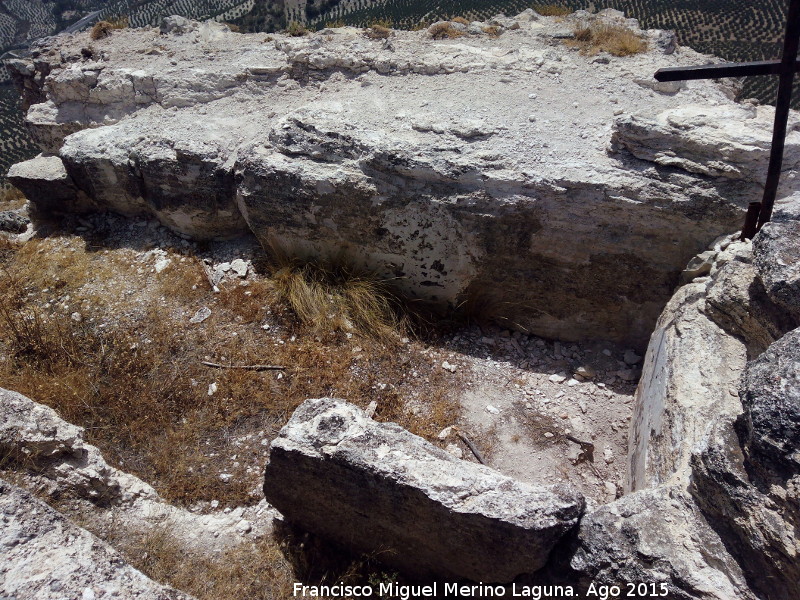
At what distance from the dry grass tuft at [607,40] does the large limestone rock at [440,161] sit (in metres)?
0.13

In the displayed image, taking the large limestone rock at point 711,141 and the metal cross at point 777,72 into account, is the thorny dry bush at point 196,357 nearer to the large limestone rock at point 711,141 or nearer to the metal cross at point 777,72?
the large limestone rock at point 711,141

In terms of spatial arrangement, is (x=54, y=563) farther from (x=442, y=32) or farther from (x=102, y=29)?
(x=102, y=29)

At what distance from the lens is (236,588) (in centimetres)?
301

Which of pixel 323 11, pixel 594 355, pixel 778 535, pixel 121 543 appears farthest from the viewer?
pixel 323 11

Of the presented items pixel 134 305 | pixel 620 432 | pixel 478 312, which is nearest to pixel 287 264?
pixel 134 305

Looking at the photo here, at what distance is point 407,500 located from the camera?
9.09 ft

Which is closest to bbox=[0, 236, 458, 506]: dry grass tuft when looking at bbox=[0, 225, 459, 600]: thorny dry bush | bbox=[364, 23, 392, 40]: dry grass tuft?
bbox=[0, 225, 459, 600]: thorny dry bush

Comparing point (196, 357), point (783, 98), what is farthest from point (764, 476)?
point (196, 357)

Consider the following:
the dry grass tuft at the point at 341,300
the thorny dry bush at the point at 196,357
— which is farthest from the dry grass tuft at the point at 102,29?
the dry grass tuft at the point at 341,300

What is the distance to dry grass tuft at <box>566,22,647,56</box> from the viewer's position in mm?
5486

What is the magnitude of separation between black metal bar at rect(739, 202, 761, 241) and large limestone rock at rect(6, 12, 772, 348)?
299 millimetres

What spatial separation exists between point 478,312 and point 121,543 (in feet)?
10.1

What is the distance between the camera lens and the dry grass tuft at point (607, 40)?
5.49 meters

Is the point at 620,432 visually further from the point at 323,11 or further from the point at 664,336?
the point at 323,11
